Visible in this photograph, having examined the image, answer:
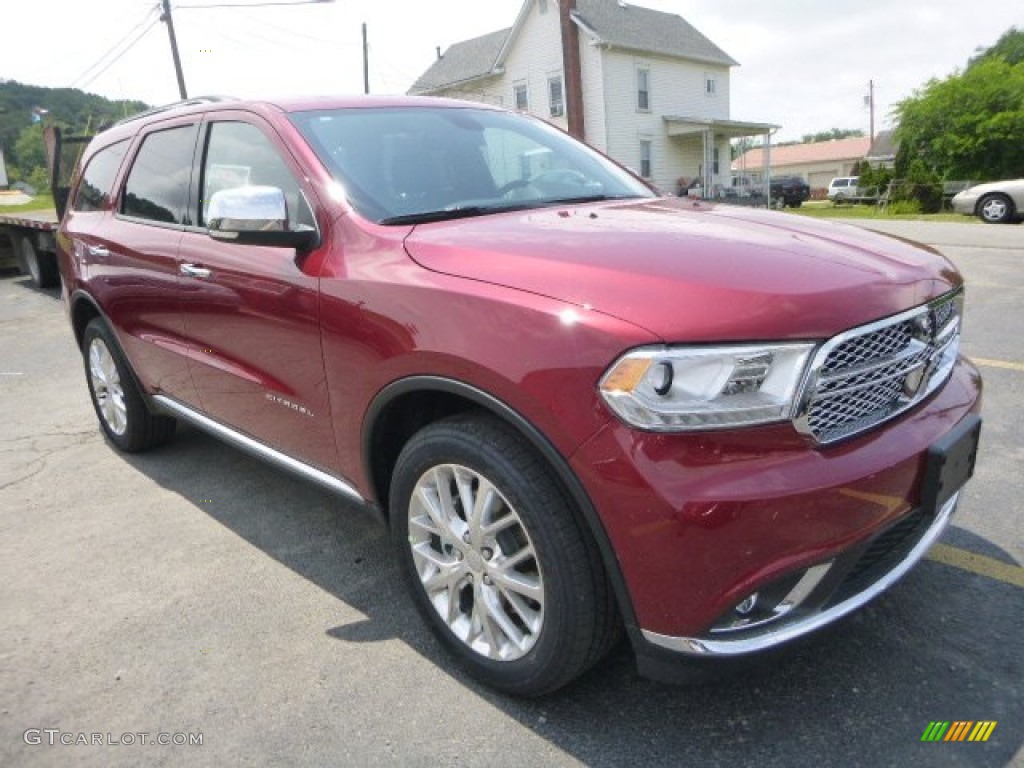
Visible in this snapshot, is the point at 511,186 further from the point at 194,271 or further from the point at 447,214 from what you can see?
the point at 194,271

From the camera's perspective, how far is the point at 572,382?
1898 mm

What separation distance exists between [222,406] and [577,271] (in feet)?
6.70

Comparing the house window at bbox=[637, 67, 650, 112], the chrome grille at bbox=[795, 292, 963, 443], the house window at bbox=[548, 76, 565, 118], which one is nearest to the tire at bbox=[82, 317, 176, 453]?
the chrome grille at bbox=[795, 292, 963, 443]

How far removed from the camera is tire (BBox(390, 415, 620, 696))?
6.65 ft

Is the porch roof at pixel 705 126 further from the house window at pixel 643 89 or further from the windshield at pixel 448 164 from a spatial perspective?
the windshield at pixel 448 164

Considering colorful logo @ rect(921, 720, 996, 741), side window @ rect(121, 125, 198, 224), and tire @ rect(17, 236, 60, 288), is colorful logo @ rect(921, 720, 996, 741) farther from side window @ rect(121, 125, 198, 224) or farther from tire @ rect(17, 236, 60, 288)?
tire @ rect(17, 236, 60, 288)

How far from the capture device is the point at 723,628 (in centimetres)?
189

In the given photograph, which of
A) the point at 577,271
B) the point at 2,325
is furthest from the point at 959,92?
the point at 577,271

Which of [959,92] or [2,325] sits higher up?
[959,92]

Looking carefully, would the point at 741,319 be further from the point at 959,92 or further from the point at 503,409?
the point at 959,92

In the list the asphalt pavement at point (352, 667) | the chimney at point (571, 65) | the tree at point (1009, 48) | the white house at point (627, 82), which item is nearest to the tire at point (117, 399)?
the asphalt pavement at point (352, 667)

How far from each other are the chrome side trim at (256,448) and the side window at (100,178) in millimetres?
1277

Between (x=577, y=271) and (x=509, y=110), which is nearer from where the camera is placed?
(x=577, y=271)

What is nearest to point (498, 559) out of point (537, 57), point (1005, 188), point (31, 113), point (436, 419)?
point (436, 419)
